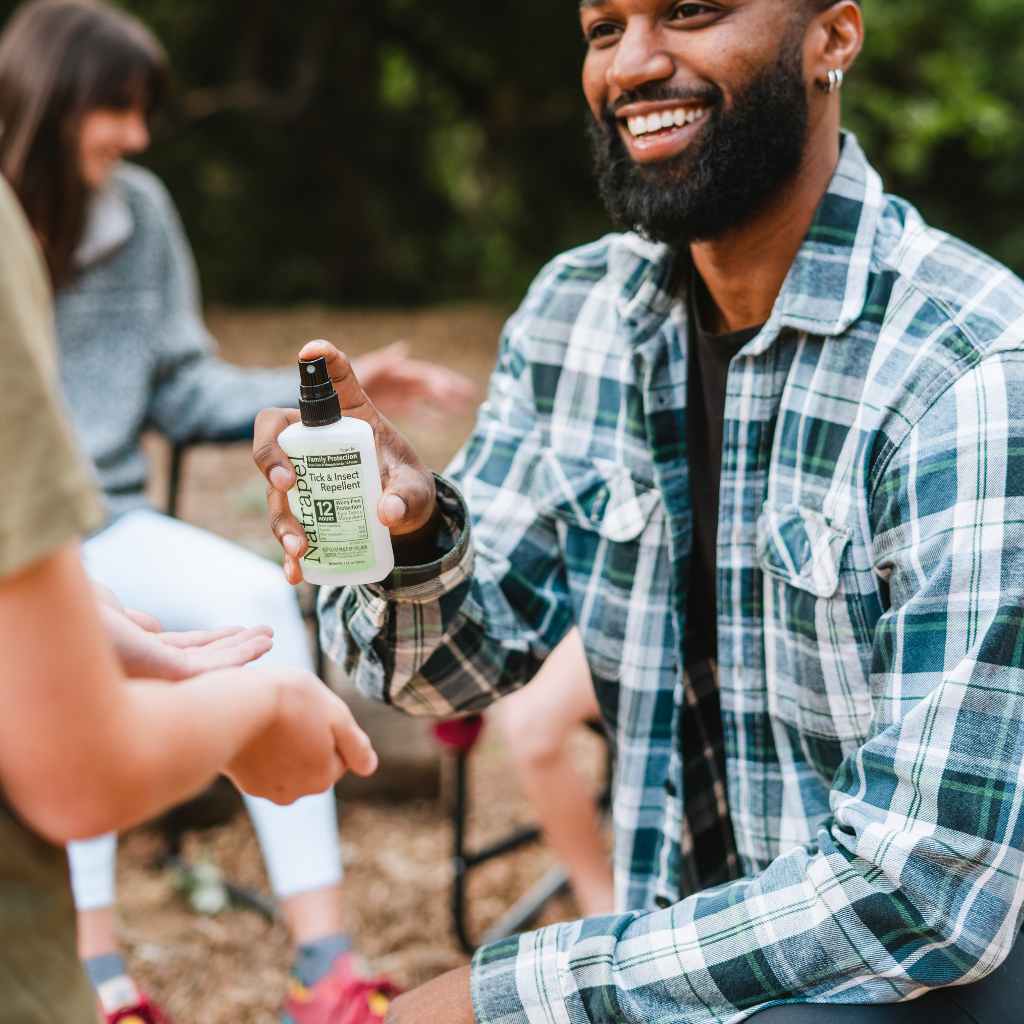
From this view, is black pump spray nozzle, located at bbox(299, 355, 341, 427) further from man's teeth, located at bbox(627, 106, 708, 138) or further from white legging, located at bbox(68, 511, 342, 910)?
white legging, located at bbox(68, 511, 342, 910)

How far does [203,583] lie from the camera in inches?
91.4

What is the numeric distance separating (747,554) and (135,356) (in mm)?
1613

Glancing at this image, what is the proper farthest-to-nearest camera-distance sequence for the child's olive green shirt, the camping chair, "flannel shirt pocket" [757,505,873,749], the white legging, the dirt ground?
the dirt ground, the camping chair, the white legging, "flannel shirt pocket" [757,505,873,749], the child's olive green shirt

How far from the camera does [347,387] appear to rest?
4.80 feet

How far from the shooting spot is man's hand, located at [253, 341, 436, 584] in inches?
54.2

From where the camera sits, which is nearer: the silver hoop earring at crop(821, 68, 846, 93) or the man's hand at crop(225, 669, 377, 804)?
the man's hand at crop(225, 669, 377, 804)

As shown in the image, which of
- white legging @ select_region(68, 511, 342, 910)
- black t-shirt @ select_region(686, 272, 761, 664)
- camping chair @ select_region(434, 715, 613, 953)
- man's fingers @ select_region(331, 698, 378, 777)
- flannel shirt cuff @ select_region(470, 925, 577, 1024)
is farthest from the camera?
camping chair @ select_region(434, 715, 613, 953)

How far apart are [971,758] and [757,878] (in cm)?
28

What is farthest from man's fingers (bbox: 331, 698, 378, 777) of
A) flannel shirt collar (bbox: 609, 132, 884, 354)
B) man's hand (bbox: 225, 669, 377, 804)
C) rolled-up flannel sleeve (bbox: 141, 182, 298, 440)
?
rolled-up flannel sleeve (bbox: 141, 182, 298, 440)

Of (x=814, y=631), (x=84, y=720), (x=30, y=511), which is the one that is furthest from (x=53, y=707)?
(x=814, y=631)

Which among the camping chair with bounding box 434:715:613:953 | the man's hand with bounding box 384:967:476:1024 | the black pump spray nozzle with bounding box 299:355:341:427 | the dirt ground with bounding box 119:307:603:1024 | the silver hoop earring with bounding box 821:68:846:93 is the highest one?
the silver hoop earring with bounding box 821:68:846:93

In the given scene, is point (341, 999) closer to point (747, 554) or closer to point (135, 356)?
point (747, 554)

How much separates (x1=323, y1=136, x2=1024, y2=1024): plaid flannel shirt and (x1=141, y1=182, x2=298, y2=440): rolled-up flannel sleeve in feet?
2.92

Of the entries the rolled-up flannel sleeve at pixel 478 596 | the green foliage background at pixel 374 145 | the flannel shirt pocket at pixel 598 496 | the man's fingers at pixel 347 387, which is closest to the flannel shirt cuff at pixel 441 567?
the rolled-up flannel sleeve at pixel 478 596
